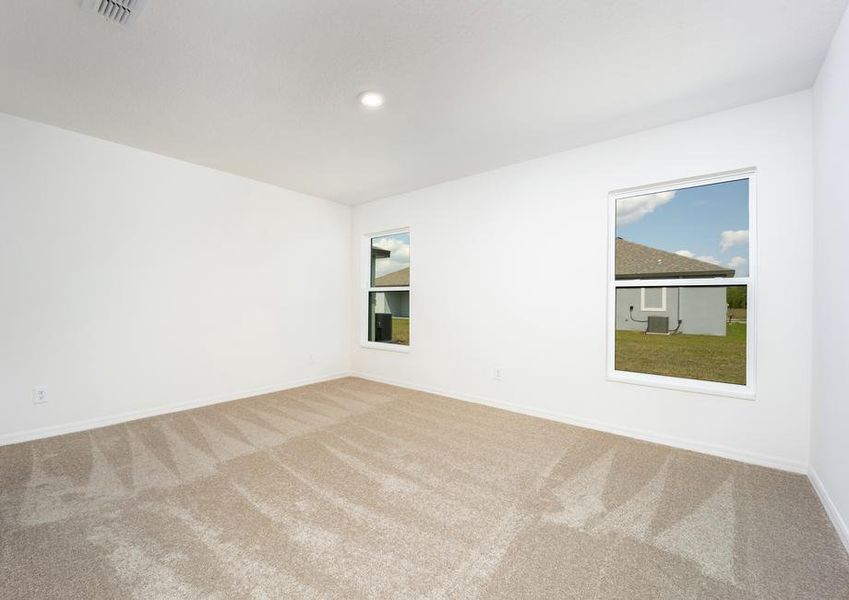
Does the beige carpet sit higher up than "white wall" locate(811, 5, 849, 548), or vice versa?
"white wall" locate(811, 5, 849, 548)

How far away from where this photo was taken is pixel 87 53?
6.74 ft

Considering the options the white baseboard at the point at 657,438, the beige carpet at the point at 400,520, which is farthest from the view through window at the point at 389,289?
the beige carpet at the point at 400,520

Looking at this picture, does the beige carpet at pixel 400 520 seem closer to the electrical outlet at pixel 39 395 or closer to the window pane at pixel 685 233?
the electrical outlet at pixel 39 395

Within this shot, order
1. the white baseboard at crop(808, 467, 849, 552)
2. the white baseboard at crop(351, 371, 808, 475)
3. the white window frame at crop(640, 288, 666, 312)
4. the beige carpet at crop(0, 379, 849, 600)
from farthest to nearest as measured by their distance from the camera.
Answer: the white window frame at crop(640, 288, 666, 312)
the white baseboard at crop(351, 371, 808, 475)
the white baseboard at crop(808, 467, 849, 552)
the beige carpet at crop(0, 379, 849, 600)

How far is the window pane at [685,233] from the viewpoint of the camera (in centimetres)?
270

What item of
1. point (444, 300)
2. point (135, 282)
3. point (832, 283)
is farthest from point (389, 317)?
point (832, 283)

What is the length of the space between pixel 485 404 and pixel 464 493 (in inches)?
71.6

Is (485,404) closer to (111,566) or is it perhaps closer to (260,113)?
(111,566)

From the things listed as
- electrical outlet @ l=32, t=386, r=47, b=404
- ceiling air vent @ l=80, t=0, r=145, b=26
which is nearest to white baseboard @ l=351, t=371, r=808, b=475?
electrical outlet @ l=32, t=386, r=47, b=404

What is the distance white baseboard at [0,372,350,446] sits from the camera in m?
2.79

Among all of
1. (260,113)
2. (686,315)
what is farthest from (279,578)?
(686,315)

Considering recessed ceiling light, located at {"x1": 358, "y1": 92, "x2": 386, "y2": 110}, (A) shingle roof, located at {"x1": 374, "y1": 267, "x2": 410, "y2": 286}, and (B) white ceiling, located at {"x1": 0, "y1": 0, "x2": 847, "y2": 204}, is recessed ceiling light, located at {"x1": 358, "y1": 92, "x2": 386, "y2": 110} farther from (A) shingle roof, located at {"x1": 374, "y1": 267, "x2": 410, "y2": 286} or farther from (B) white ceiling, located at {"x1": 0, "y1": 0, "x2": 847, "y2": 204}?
(A) shingle roof, located at {"x1": 374, "y1": 267, "x2": 410, "y2": 286}

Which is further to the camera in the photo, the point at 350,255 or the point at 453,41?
the point at 350,255

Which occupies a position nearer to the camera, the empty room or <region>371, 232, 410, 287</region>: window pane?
the empty room
